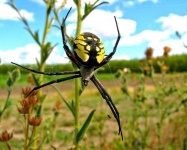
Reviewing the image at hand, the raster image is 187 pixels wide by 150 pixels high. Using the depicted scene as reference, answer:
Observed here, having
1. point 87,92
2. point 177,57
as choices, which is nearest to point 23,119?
point 87,92

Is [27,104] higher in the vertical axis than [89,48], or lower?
lower

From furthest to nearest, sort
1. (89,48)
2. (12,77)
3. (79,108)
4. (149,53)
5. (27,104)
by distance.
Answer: (149,53), (12,77), (79,108), (27,104), (89,48)

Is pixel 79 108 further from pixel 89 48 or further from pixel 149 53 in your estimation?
pixel 149 53

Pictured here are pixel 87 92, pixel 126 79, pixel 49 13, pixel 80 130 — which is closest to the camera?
pixel 80 130

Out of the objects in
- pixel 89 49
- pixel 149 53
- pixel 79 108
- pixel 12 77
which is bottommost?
pixel 79 108

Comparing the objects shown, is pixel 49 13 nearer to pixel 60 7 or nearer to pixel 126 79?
pixel 60 7

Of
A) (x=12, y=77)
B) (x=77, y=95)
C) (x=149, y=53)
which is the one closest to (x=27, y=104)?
(x=77, y=95)

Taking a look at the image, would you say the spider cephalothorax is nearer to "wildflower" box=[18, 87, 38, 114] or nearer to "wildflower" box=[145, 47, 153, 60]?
"wildflower" box=[18, 87, 38, 114]

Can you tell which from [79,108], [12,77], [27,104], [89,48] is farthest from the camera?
[12,77]
